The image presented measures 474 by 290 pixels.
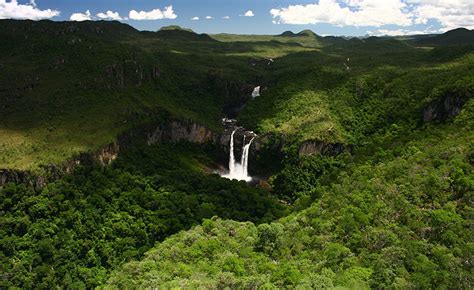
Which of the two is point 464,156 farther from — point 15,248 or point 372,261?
point 15,248

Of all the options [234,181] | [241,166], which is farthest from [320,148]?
[234,181]

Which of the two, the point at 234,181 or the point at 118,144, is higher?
the point at 118,144

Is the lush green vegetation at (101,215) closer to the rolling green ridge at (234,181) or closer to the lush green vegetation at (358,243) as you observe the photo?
the rolling green ridge at (234,181)

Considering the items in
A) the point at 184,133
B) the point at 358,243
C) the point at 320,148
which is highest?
the point at 358,243

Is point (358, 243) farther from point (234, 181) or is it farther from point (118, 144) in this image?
point (118, 144)

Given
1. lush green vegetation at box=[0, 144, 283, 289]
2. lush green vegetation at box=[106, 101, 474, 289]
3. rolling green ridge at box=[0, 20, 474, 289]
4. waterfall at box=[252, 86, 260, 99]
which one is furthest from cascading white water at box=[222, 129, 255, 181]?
lush green vegetation at box=[106, 101, 474, 289]

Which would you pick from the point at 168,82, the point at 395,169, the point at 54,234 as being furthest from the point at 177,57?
the point at 395,169

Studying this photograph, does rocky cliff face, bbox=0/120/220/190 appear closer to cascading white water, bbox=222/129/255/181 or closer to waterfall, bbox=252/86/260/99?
cascading white water, bbox=222/129/255/181

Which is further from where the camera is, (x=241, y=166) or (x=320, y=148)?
(x=241, y=166)

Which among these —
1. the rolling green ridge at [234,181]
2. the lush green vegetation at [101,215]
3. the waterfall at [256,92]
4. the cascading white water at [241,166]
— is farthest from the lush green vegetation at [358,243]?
the waterfall at [256,92]
